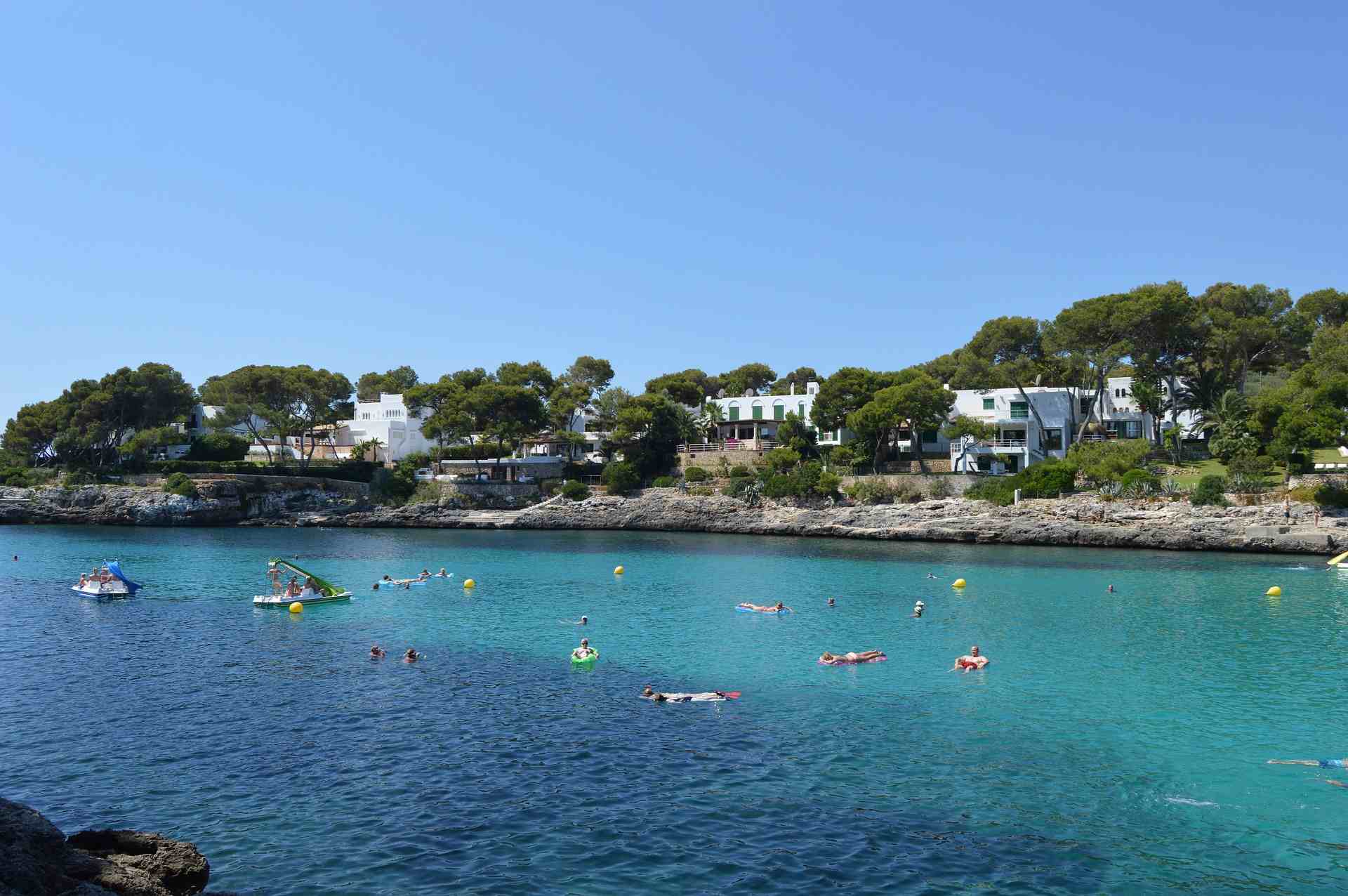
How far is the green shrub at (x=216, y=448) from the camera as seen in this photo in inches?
4259

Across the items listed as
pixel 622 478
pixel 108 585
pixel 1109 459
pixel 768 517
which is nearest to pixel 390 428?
pixel 622 478

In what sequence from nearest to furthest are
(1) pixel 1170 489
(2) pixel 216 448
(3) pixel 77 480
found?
1. (1) pixel 1170 489
2. (3) pixel 77 480
3. (2) pixel 216 448

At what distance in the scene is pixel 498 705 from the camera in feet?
89.9

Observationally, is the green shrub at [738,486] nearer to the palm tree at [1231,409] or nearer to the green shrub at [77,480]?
the palm tree at [1231,409]

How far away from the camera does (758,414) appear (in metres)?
105

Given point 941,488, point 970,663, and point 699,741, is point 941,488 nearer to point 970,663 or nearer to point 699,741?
point 970,663

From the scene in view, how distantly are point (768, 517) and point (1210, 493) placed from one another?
3505 centimetres

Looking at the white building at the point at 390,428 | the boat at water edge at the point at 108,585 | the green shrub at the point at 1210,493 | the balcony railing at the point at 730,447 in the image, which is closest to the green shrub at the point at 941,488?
the green shrub at the point at 1210,493

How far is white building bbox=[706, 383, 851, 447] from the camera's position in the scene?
10169 centimetres

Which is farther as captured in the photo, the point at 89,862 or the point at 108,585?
the point at 108,585

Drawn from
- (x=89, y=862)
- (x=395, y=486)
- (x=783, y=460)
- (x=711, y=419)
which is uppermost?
(x=711, y=419)

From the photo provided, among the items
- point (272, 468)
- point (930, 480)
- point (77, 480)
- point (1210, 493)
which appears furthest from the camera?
point (272, 468)

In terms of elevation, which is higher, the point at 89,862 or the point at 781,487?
the point at 781,487

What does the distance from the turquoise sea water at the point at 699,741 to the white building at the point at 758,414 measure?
54048mm
